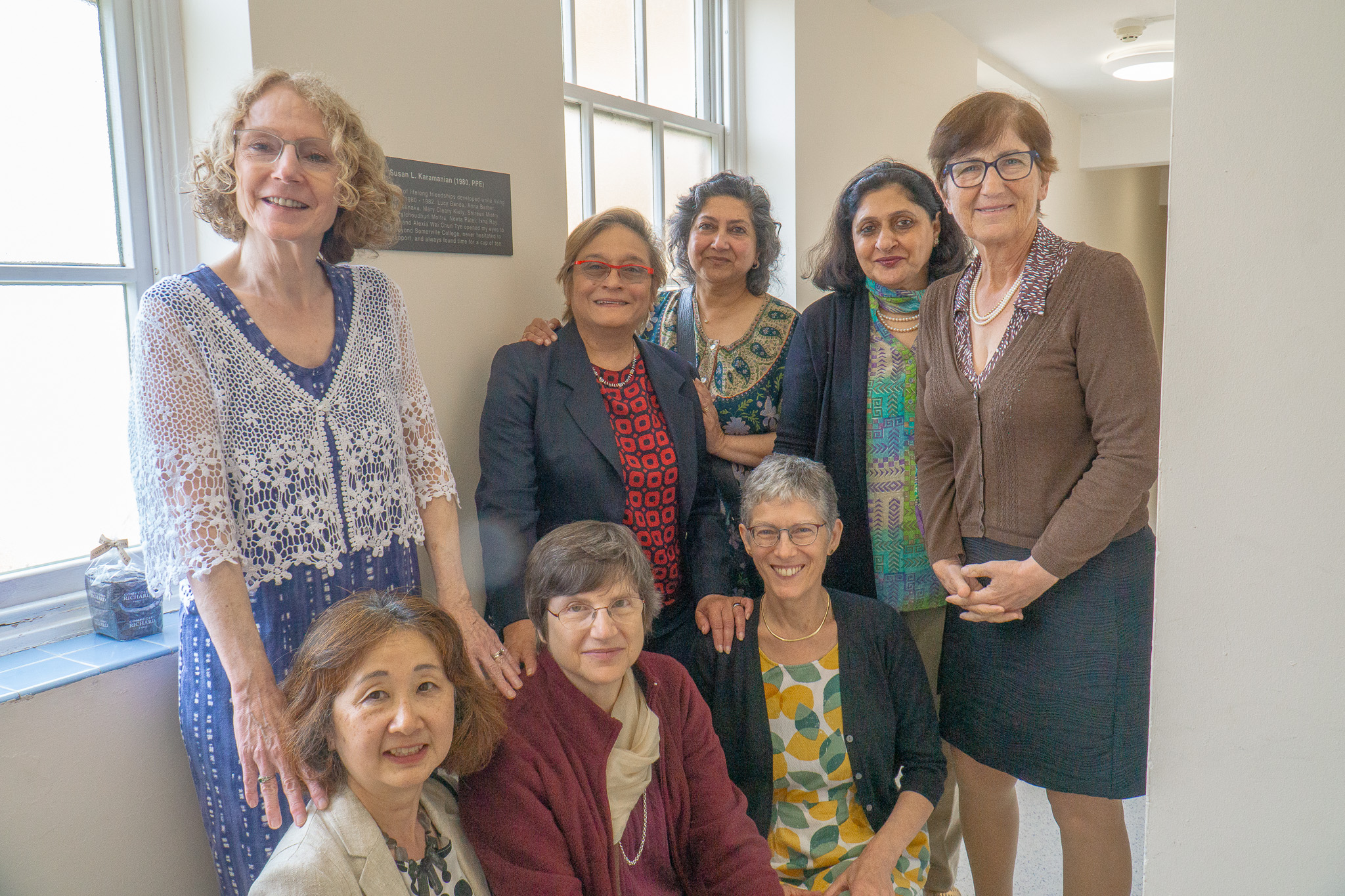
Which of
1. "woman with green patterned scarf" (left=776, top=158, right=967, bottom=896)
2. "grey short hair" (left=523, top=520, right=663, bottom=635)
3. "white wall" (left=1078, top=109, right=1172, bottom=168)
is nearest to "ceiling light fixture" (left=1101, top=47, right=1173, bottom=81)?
"white wall" (left=1078, top=109, right=1172, bottom=168)

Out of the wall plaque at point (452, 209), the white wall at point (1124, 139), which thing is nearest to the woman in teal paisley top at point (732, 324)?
the wall plaque at point (452, 209)

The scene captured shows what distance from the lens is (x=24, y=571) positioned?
1.61 meters

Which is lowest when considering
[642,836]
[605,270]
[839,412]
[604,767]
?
[642,836]

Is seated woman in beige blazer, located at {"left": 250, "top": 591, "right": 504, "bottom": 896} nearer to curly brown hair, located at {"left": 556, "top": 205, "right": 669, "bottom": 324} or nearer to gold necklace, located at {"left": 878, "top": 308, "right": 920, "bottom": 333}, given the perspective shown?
curly brown hair, located at {"left": 556, "top": 205, "right": 669, "bottom": 324}

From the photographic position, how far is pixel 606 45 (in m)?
2.96

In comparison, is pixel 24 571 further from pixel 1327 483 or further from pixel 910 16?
pixel 910 16

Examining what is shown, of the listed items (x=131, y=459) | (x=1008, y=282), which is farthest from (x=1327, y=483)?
(x=131, y=459)

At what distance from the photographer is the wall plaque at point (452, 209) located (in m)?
1.92

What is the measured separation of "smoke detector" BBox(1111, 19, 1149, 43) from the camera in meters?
4.61

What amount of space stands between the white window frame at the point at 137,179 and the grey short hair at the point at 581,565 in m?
0.81

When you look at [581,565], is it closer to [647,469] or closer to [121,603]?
[647,469]

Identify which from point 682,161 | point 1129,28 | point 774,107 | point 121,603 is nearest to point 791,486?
point 121,603

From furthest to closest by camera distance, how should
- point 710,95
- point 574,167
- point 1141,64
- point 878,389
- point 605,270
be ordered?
1. point 1141,64
2. point 710,95
3. point 574,167
4. point 878,389
5. point 605,270

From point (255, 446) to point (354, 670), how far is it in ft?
1.19
